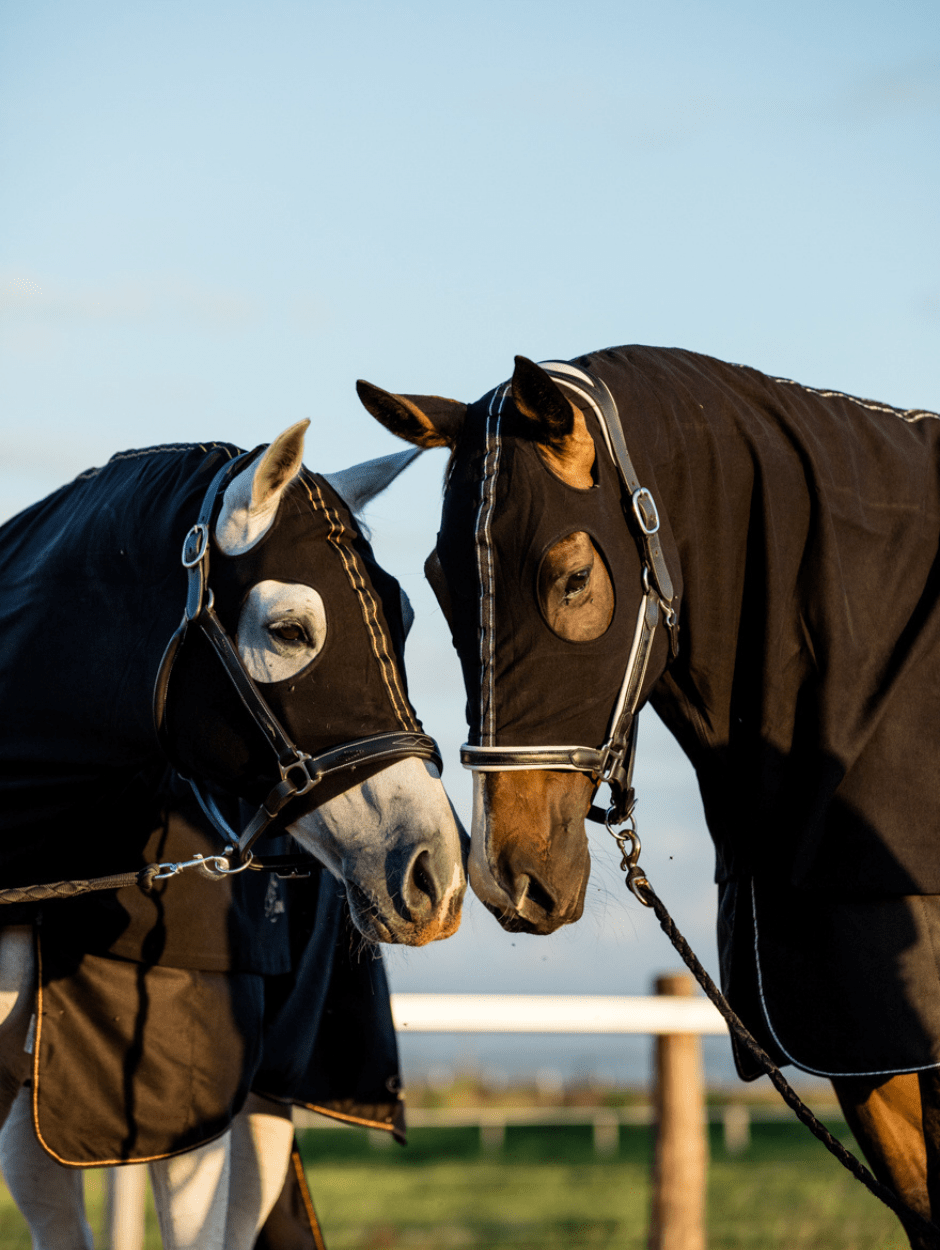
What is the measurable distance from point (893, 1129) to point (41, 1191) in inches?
87.9

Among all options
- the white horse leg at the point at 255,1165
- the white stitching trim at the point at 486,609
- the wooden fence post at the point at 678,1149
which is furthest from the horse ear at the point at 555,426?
the wooden fence post at the point at 678,1149

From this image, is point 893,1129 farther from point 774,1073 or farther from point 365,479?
point 365,479

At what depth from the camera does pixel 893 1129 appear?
2.35 metres

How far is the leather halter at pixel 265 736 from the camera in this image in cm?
264

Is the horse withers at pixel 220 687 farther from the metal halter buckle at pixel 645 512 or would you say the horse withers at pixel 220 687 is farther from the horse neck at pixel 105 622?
the metal halter buckle at pixel 645 512

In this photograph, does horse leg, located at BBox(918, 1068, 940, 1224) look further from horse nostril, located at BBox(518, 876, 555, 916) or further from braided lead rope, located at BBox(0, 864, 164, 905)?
braided lead rope, located at BBox(0, 864, 164, 905)

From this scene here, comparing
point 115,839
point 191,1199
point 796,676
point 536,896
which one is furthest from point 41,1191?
point 796,676

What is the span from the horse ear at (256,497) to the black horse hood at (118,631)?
4 cm

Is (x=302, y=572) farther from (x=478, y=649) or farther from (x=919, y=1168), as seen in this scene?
(x=919, y=1168)

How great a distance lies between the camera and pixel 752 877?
2.45 m

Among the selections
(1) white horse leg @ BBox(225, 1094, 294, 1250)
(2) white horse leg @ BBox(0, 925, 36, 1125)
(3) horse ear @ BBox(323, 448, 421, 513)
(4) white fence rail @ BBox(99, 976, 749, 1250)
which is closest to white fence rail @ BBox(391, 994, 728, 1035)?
(4) white fence rail @ BBox(99, 976, 749, 1250)

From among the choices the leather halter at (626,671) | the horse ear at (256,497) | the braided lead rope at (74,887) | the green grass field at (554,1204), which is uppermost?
the horse ear at (256,497)

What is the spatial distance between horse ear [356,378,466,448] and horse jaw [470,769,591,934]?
0.74m

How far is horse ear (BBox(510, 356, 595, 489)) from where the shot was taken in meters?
2.30
